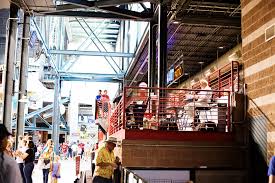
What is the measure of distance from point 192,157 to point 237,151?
1189 mm

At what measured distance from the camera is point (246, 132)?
11.2 meters

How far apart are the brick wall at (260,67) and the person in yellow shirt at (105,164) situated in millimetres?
3599

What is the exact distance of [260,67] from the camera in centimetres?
1052

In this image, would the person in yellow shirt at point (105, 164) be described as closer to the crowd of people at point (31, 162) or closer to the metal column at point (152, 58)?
the crowd of people at point (31, 162)

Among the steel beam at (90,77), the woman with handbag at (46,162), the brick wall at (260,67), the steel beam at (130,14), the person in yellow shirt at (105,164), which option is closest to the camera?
the person in yellow shirt at (105,164)

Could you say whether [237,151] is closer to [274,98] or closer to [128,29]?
[274,98]

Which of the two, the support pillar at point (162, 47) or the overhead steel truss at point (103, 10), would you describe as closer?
the support pillar at point (162, 47)

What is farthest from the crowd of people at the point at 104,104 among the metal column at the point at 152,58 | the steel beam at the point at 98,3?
the steel beam at the point at 98,3

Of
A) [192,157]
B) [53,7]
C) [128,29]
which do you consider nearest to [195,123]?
[192,157]

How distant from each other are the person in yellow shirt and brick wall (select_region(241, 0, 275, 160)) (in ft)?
11.8

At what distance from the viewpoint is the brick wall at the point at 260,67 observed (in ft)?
32.8

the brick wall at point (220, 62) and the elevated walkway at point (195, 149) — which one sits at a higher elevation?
the brick wall at point (220, 62)

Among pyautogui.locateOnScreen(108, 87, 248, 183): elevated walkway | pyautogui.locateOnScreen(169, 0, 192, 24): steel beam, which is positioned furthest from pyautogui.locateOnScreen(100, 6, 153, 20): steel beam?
pyautogui.locateOnScreen(108, 87, 248, 183): elevated walkway

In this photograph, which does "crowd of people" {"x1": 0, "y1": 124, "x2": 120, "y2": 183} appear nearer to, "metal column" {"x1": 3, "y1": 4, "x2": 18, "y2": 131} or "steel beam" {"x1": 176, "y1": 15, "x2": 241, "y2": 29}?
"metal column" {"x1": 3, "y1": 4, "x2": 18, "y2": 131}
